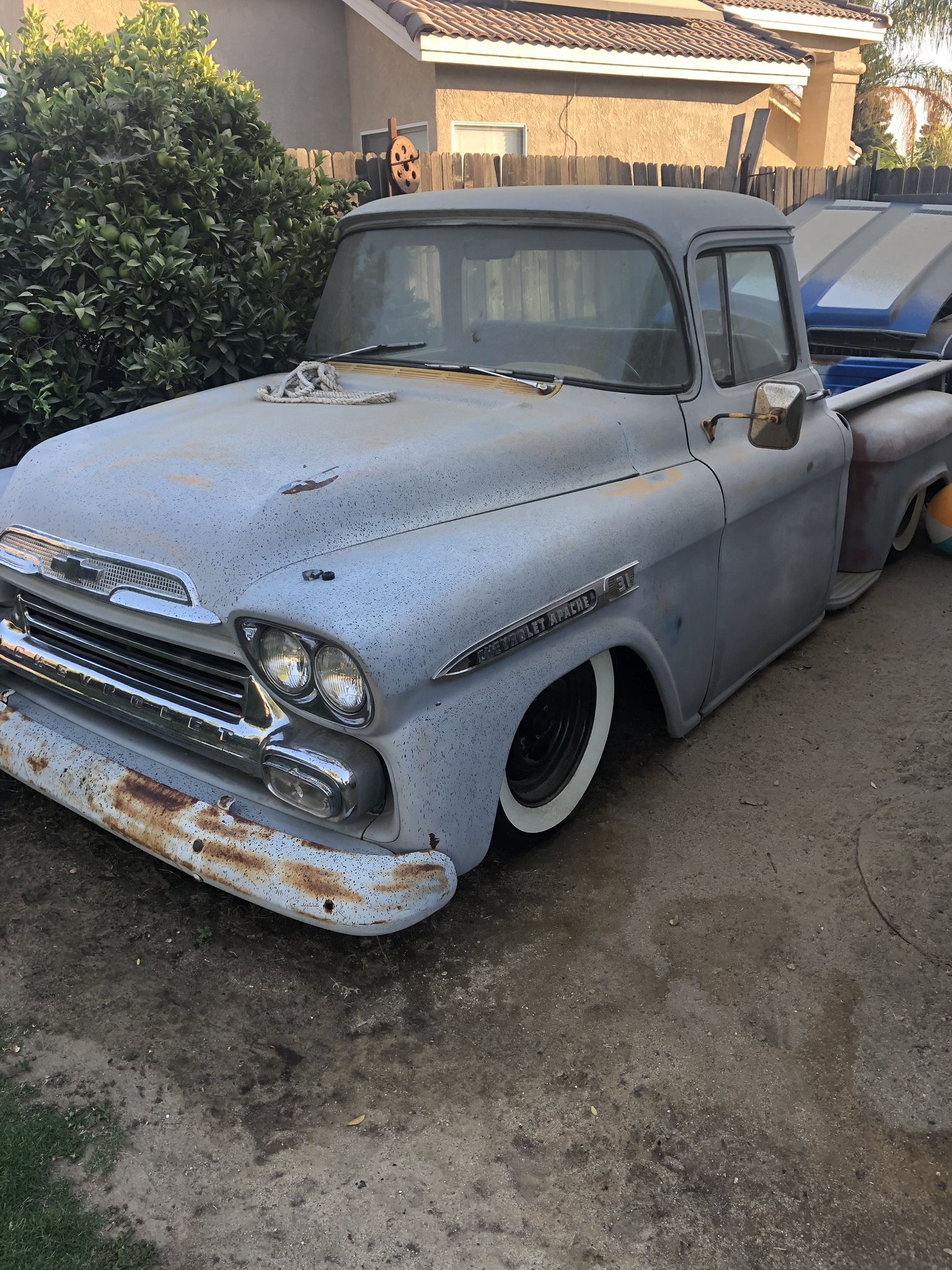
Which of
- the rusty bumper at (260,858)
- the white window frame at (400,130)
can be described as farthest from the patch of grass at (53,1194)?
the white window frame at (400,130)

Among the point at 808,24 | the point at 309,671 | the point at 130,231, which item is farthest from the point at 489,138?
the point at 309,671

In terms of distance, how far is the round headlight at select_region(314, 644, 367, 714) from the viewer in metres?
2.20

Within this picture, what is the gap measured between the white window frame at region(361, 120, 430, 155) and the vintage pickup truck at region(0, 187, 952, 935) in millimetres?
8766

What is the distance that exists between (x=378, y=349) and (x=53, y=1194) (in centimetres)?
264

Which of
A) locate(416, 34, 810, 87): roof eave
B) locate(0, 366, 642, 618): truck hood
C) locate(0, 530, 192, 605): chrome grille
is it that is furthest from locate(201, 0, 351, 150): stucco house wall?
locate(0, 530, 192, 605): chrome grille

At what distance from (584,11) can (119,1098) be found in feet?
47.7

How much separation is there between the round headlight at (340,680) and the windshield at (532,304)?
4.76 feet

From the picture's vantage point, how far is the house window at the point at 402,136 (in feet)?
38.5

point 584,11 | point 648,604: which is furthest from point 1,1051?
point 584,11

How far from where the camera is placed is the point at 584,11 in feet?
44.5

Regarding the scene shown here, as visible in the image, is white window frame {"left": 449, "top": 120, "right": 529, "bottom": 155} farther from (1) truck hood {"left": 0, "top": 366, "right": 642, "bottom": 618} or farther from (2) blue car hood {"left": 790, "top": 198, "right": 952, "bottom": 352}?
(1) truck hood {"left": 0, "top": 366, "right": 642, "bottom": 618}

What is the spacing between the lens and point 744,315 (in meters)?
3.62

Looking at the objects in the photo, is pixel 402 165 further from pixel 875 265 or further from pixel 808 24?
pixel 808 24

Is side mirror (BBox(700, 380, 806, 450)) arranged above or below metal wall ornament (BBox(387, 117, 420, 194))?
below
